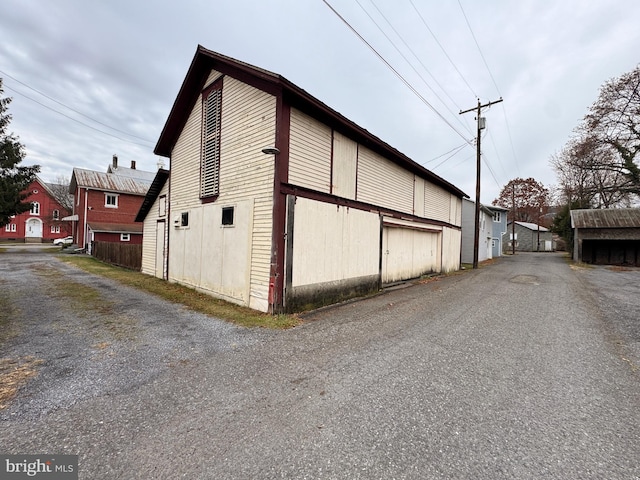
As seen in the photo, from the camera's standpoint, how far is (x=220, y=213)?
8.27m

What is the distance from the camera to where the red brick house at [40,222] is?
131 ft

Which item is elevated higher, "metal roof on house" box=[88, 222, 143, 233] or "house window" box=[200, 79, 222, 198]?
"house window" box=[200, 79, 222, 198]

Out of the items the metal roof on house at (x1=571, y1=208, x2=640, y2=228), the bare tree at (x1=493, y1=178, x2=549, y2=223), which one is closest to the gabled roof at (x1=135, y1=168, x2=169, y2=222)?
the metal roof on house at (x1=571, y1=208, x2=640, y2=228)

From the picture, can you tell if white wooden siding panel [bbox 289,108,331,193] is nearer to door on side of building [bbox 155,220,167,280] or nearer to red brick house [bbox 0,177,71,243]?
door on side of building [bbox 155,220,167,280]

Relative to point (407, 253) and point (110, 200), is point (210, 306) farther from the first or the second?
point (110, 200)

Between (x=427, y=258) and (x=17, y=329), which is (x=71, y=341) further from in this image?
(x=427, y=258)

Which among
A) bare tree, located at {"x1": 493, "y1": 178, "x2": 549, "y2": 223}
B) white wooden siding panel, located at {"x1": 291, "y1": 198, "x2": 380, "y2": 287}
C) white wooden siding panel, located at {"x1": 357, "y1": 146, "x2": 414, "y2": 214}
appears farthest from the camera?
bare tree, located at {"x1": 493, "y1": 178, "x2": 549, "y2": 223}

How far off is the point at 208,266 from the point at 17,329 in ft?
13.5

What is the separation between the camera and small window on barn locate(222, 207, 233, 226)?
7874 millimetres

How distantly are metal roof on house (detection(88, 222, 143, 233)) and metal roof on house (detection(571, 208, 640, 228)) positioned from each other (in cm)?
3614

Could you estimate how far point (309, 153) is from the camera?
736 cm

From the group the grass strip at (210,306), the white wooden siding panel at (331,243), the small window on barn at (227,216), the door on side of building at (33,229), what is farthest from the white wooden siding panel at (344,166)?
the door on side of building at (33,229)

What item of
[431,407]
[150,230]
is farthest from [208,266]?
[431,407]

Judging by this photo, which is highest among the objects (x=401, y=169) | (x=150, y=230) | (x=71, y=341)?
(x=401, y=169)
